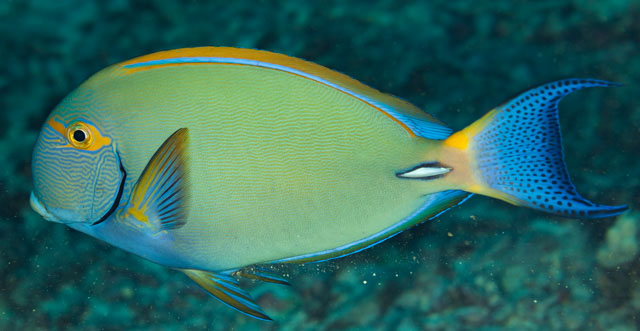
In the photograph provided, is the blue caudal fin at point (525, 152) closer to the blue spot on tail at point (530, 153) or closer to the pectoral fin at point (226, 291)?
the blue spot on tail at point (530, 153)

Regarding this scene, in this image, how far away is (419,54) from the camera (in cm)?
189

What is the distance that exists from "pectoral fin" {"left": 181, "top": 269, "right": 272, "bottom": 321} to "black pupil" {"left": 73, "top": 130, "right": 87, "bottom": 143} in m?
0.51

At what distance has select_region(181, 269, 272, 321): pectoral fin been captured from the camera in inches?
53.9

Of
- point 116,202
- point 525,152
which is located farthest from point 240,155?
point 525,152

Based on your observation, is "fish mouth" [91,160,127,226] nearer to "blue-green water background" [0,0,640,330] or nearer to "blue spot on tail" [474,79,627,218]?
"blue-green water background" [0,0,640,330]

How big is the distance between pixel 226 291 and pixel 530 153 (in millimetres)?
988

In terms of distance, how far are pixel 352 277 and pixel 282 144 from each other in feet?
2.69

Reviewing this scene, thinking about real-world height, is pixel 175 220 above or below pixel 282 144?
below

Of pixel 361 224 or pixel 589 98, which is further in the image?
pixel 589 98

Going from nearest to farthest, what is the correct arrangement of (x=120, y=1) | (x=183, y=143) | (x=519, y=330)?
(x=183, y=143)
(x=519, y=330)
(x=120, y=1)

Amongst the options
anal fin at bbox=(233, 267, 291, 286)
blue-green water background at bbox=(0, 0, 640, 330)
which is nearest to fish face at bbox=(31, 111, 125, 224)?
anal fin at bbox=(233, 267, 291, 286)

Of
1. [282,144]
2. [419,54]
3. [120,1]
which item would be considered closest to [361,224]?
[282,144]

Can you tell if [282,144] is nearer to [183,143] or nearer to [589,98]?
[183,143]

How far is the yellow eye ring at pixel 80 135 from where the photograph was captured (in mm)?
1285
